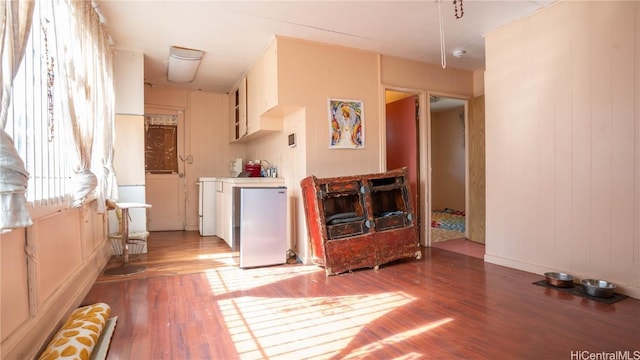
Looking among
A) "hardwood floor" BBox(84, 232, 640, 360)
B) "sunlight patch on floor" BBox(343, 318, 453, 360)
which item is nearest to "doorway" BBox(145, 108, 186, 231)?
"hardwood floor" BBox(84, 232, 640, 360)

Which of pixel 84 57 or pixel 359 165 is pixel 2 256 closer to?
pixel 84 57

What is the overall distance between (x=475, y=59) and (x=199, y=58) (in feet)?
12.2

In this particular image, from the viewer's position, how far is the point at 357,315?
7.47 ft

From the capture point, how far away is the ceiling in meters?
3.01

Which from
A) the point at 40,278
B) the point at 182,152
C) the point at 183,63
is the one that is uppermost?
the point at 183,63

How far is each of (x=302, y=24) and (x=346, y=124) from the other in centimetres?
120

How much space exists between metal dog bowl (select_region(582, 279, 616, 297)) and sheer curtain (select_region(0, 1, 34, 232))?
360 cm

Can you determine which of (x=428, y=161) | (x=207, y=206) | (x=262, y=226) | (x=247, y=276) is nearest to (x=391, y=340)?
(x=247, y=276)

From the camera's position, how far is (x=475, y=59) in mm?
4398

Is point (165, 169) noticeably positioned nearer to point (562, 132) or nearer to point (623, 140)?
point (562, 132)

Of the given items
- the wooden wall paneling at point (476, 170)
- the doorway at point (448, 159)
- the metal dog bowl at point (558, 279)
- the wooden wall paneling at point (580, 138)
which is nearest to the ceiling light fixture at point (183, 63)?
the wooden wall paneling at point (476, 170)

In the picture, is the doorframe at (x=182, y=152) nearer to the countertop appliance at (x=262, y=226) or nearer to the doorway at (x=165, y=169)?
the doorway at (x=165, y=169)

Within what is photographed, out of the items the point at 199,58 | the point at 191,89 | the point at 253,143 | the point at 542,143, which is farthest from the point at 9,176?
the point at 191,89

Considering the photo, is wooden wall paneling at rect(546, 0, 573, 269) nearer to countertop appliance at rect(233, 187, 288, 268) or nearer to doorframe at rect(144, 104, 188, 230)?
countertop appliance at rect(233, 187, 288, 268)
